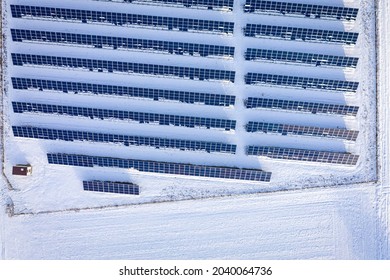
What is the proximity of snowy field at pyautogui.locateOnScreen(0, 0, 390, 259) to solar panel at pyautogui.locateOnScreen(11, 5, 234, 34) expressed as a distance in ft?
16.8

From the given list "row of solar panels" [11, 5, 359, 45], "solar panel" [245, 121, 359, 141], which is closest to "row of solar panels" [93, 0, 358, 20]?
"row of solar panels" [11, 5, 359, 45]

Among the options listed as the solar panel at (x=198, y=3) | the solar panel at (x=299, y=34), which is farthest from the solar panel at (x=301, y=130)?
the solar panel at (x=198, y=3)

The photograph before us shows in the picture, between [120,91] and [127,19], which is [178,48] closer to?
[127,19]

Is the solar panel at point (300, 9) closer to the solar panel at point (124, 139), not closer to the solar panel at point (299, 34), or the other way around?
the solar panel at point (299, 34)

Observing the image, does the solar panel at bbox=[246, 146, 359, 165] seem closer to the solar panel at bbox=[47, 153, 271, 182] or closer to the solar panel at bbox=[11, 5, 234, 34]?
the solar panel at bbox=[47, 153, 271, 182]

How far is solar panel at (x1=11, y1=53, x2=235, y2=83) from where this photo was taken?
23156 mm

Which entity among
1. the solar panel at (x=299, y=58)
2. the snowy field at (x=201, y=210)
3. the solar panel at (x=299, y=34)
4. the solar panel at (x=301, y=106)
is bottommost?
the snowy field at (x=201, y=210)

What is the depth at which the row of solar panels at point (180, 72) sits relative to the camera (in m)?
23.1

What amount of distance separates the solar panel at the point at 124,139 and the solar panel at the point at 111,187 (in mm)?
2745

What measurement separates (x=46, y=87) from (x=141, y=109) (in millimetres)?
6475

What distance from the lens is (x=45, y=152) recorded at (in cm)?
2394

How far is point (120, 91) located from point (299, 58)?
1200 centimetres

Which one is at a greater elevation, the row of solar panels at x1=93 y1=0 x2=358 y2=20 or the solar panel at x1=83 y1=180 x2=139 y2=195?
the row of solar panels at x1=93 y1=0 x2=358 y2=20

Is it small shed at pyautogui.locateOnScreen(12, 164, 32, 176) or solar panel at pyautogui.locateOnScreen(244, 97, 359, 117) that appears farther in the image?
small shed at pyautogui.locateOnScreen(12, 164, 32, 176)
